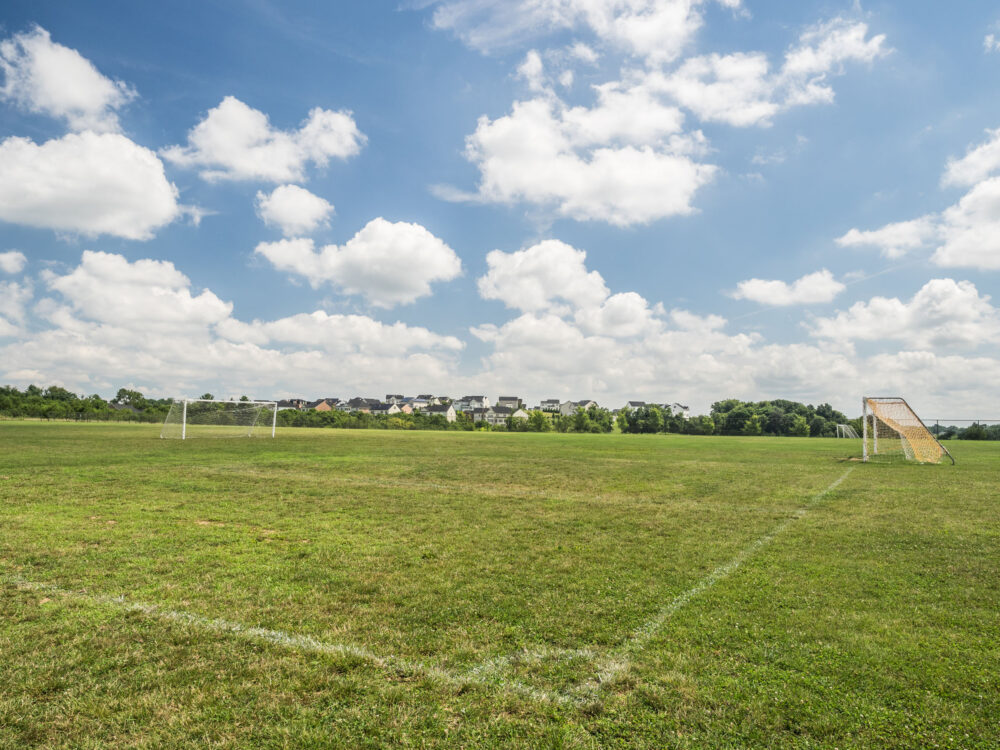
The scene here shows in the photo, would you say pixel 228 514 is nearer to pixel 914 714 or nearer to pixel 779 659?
pixel 779 659

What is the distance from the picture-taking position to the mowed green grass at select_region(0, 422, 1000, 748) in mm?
2822

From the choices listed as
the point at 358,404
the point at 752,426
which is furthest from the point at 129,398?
the point at 752,426

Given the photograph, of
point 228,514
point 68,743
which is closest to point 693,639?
point 68,743

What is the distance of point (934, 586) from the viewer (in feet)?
17.0

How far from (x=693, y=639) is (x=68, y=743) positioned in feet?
12.2

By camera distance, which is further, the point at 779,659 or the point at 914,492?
the point at 914,492

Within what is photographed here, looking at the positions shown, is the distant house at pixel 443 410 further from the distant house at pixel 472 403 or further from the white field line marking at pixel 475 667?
the white field line marking at pixel 475 667

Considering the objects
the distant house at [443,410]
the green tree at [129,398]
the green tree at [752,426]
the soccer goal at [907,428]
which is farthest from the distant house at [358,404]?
the soccer goal at [907,428]

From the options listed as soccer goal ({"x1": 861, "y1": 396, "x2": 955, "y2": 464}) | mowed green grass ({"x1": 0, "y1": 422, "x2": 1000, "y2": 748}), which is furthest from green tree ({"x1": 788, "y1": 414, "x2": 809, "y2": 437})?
mowed green grass ({"x1": 0, "y1": 422, "x2": 1000, "y2": 748})

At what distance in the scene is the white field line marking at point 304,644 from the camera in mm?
3180

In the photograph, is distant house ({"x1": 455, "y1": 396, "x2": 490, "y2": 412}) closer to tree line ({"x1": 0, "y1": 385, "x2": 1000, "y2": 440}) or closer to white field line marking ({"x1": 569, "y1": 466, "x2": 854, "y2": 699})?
tree line ({"x1": 0, "y1": 385, "x2": 1000, "y2": 440})

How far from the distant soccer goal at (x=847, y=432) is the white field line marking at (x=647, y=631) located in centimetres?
5094

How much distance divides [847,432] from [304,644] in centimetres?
6567

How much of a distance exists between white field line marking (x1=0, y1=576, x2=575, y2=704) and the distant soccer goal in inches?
2157
